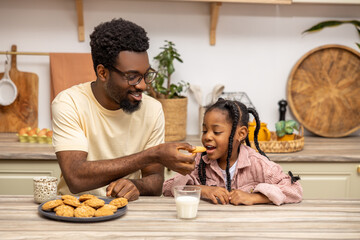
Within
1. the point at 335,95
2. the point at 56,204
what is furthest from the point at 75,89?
the point at 335,95

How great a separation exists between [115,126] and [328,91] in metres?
1.78

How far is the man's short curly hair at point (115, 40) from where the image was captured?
1.77m

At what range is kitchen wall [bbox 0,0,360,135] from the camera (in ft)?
9.95

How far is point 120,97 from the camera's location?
1796mm

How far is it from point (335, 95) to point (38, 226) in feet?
7.73

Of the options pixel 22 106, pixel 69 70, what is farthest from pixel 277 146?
pixel 22 106

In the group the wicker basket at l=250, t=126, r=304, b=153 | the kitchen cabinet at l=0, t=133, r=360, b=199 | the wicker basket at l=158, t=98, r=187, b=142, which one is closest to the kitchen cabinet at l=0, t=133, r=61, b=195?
the kitchen cabinet at l=0, t=133, r=360, b=199

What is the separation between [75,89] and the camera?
1.90 meters

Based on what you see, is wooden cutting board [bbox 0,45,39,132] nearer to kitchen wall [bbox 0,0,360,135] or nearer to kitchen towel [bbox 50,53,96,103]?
kitchen wall [bbox 0,0,360,135]

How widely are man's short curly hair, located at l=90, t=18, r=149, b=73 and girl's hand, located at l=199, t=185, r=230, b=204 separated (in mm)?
561

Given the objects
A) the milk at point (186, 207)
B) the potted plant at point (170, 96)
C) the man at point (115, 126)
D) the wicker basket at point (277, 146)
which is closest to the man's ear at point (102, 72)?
the man at point (115, 126)

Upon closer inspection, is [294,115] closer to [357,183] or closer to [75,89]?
[357,183]

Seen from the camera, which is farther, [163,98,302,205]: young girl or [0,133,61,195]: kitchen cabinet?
[0,133,61,195]: kitchen cabinet

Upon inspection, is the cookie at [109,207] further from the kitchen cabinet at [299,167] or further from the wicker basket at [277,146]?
the wicker basket at [277,146]
